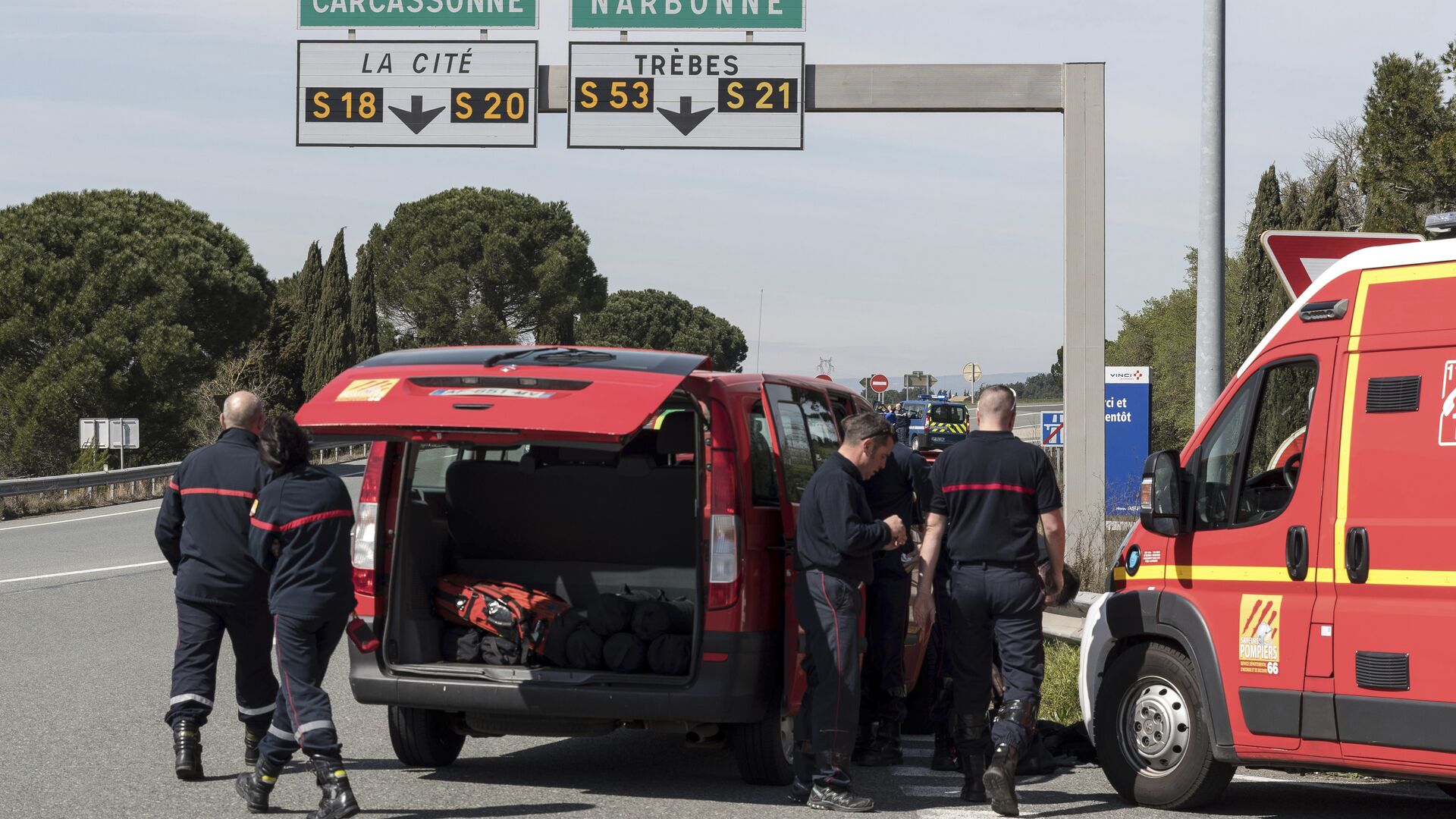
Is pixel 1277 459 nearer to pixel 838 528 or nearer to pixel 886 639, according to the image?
pixel 886 639

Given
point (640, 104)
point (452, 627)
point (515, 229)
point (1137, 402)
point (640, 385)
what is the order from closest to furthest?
point (640, 385) < point (452, 627) < point (640, 104) < point (1137, 402) < point (515, 229)

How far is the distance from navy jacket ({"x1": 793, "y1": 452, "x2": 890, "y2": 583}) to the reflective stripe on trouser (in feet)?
6.56

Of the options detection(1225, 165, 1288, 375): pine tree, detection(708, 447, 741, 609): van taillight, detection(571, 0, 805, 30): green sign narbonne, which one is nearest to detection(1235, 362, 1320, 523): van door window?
detection(708, 447, 741, 609): van taillight

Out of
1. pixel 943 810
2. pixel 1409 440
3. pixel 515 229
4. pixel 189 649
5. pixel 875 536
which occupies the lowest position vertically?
pixel 943 810

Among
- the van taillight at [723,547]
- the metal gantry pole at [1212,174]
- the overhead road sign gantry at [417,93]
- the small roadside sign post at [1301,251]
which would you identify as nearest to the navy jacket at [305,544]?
the van taillight at [723,547]

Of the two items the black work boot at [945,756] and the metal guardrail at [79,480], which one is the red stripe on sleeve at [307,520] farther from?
the metal guardrail at [79,480]

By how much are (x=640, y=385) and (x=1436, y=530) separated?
10.1 ft

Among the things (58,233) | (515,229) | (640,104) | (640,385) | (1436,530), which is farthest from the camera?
(515,229)

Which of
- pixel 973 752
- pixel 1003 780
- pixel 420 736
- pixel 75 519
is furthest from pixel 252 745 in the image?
pixel 75 519

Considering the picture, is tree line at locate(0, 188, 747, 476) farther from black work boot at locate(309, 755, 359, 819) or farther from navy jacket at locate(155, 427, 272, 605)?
black work boot at locate(309, 755, 359, 819)

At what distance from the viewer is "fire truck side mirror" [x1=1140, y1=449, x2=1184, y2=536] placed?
6.80 metres

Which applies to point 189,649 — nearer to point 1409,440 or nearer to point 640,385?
point 640,385

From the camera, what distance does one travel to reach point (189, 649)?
7309 mm

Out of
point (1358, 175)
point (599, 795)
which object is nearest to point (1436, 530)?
point (599, 795)
